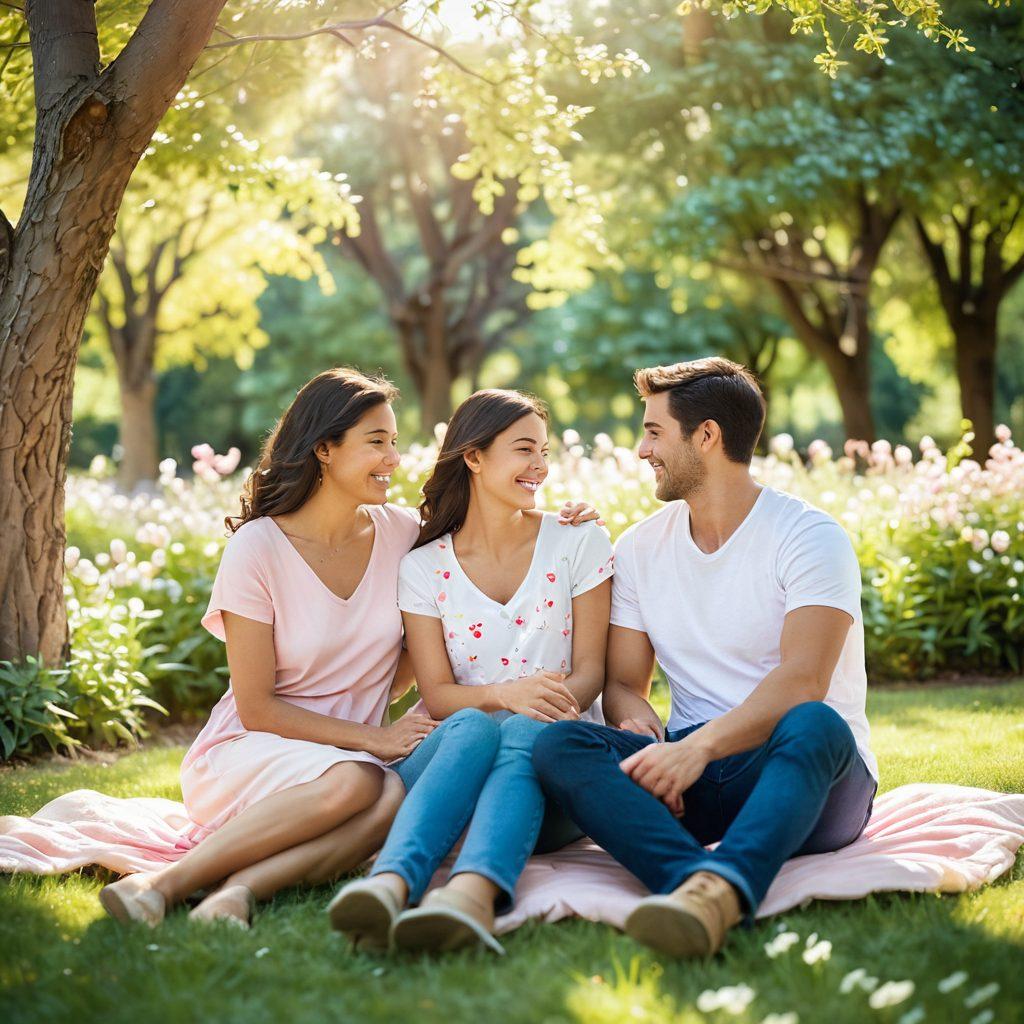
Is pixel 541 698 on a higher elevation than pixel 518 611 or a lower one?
lower

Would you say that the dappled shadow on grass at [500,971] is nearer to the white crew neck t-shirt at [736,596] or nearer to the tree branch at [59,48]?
the white crew neck t-shirt at [736,596]

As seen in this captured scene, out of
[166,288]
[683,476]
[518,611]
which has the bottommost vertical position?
[518,611]

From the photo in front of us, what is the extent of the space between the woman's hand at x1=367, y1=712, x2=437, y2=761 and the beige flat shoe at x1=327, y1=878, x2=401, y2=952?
0.95 m

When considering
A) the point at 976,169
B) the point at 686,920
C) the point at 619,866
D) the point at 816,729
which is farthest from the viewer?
the point at 976,169

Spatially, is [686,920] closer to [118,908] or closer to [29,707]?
[118,908]

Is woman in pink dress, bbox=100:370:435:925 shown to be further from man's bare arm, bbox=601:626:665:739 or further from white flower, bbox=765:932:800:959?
white flower, bbox=765:932:800:959

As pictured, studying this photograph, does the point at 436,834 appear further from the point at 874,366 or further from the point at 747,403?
the point at 874,366

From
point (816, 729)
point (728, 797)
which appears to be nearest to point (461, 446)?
point (728, 797)

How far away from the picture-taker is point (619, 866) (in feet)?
12.6

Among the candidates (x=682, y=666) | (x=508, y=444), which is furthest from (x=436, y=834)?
(x=508, y=444)

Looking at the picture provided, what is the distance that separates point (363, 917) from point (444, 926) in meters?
0.22

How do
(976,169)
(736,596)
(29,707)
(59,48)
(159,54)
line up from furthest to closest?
1. (976,169)
2. (29,707)
3. (59,48)
4. (159,54)
5. (736,596)

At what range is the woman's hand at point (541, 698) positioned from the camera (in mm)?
3932

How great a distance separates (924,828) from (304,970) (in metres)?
2.09
